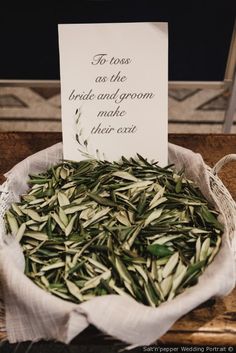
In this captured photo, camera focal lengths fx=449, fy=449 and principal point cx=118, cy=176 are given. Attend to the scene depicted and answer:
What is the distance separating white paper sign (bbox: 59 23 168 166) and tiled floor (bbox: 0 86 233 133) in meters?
0.98

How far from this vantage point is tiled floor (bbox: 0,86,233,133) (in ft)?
5.63

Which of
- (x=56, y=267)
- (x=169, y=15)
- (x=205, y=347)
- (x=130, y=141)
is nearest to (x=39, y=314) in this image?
(x=56, y=267)

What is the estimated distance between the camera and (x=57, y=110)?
1813 millimetres

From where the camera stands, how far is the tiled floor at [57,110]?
67.6 inches

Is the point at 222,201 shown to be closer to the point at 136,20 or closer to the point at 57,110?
the point at 136,20

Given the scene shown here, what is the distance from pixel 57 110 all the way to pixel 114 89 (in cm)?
115

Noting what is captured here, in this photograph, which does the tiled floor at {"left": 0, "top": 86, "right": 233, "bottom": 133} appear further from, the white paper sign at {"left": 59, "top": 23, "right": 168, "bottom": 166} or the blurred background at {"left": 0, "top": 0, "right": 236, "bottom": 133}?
the white paper sign at {"left": 59, "top": 23, "right": 168, "bottom": 166}

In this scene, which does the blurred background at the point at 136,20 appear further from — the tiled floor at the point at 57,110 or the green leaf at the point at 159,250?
the green leaf at the point at 159,250

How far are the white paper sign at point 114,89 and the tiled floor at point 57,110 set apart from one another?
0.98 m

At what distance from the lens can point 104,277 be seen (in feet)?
1.69

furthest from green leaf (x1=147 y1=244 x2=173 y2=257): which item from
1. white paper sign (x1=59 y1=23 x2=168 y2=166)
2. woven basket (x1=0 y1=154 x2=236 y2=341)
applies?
white paper sign (x1=59 y1=23 x2=168 y2=166)

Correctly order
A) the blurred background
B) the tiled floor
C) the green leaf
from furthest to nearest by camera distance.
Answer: the tiled floor
the blurred background
the green leaf

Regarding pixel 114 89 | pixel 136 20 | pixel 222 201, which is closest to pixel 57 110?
pixel 136 20

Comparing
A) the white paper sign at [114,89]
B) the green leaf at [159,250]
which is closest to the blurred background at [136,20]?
the white paper sign at [114,89]
